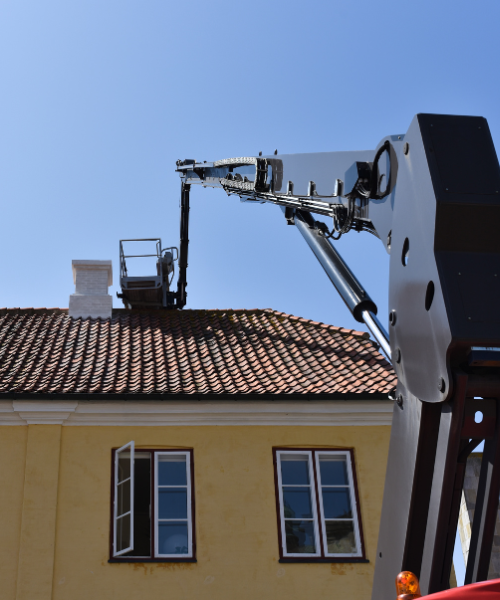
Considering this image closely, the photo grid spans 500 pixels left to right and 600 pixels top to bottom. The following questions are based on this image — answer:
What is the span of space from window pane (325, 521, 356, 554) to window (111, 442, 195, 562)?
2070 mm

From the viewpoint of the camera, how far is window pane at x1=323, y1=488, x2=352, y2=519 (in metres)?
11.5

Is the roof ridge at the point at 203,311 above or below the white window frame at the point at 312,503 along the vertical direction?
above

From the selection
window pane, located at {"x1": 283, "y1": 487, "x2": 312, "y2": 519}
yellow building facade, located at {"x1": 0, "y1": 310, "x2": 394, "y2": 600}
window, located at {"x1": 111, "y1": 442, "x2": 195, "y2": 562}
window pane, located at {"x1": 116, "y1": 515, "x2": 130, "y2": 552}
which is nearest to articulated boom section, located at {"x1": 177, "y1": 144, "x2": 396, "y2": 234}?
yellow building facade, located at {"x1": 0, "y1": 310, "x2": 394, "y2": 600}

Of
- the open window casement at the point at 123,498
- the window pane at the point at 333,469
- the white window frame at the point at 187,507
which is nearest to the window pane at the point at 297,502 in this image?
the window pane at the point at 333,469

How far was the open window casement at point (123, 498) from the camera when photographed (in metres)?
11.0

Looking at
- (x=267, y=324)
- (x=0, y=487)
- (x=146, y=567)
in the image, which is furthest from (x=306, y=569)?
(x=267, y=324)

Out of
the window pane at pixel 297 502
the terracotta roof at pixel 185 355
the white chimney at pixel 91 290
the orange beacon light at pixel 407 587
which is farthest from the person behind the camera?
the white chimney at pixel 91 290

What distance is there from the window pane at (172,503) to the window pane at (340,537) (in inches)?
87.0

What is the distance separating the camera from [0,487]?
11242 mm

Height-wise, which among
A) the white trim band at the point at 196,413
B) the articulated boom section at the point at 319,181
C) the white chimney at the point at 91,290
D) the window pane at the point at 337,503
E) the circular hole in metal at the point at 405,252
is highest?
the white chimney at the point at 91,290

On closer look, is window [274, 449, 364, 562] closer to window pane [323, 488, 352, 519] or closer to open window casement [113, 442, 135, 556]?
window pane [323, 488, 352, 519]

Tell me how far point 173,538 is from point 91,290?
23.5 feet

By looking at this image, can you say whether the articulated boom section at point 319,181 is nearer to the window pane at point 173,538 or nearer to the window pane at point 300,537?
the window pane at point 300,537

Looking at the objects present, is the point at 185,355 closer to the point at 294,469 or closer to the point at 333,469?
the point at 294,469
